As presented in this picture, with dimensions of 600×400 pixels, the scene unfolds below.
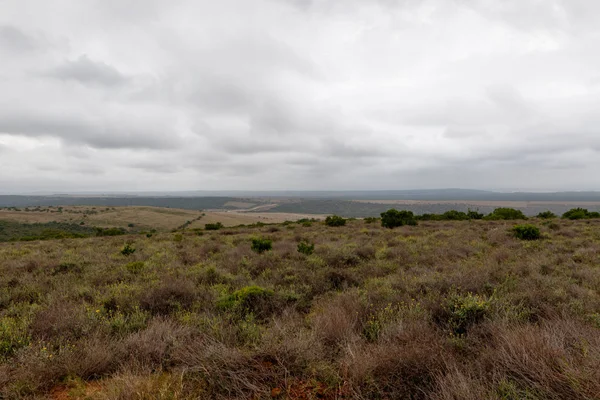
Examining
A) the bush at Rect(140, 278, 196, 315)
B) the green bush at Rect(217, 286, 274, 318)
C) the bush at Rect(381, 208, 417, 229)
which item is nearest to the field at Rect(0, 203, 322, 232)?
the bush at Rect(381, 208, 417, 229)

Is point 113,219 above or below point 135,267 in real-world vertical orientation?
below

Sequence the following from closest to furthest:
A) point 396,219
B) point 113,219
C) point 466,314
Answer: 1. point 466,314
2. point 396,219
3. point 113,219

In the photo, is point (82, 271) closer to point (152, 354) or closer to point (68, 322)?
point (68, 322)

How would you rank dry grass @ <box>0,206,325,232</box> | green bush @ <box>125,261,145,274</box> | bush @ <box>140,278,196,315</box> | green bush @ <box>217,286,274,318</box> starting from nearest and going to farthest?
green bush @ <box>217,286,274,318</box> → bush @ <box>140,278,196,315</box> → green bush @ <box>125,261,145,274</box> → dry grass @ <box>0,206,325,232</box>

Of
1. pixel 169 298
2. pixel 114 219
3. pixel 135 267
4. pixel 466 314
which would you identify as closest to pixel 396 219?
pixel 466 314

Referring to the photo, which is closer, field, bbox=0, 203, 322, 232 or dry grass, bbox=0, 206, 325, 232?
field, bbox=0, 203, 322, 232

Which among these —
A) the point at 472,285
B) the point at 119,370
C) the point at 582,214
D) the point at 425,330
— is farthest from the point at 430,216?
the point at 119,370

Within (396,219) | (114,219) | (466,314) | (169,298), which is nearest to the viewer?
(466,314)

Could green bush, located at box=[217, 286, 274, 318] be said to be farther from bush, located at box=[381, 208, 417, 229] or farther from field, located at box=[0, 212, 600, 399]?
bush, located at box=[381, 208, 417, 229]

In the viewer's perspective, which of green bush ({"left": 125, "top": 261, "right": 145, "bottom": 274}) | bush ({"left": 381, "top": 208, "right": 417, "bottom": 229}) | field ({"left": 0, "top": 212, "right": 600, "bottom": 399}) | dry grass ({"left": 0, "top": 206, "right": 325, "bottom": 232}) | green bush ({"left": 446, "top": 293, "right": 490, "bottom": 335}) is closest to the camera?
field ({"left": 0, "top": 212, "right": 600, "bottom": 399})

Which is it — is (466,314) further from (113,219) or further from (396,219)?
(113,219)

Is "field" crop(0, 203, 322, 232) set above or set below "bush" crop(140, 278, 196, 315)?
below

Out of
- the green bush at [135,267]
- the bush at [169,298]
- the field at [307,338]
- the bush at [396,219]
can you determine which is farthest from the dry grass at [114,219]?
the field at [307,338]

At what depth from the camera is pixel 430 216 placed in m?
37.7
